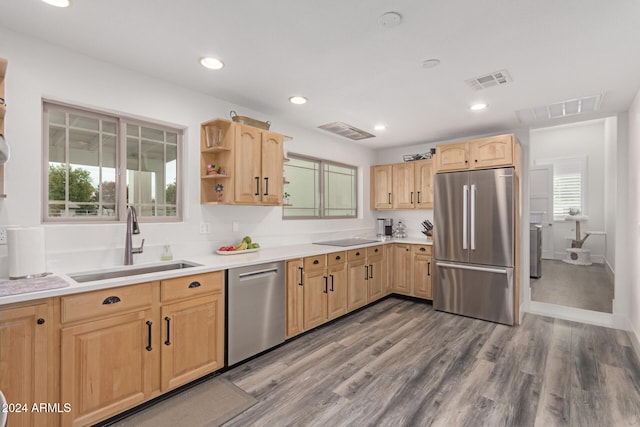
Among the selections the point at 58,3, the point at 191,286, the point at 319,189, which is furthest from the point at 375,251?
the point at 58,3

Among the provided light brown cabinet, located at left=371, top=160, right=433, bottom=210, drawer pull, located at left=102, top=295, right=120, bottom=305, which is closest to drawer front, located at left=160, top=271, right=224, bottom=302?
drawer pull, located at left=102, top=295, right=120, bottom=305

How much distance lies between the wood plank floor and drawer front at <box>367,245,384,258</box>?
3.19 feet

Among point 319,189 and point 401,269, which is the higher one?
point 319,189

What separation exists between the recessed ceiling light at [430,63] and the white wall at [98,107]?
194 cm

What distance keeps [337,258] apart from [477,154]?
85.7 inches

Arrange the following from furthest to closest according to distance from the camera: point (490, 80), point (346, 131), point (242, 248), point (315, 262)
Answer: point (346, 131)
point (315, 262)
point (242, 248)
point (490, 80)

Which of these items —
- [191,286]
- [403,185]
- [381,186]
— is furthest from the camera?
[381,186]

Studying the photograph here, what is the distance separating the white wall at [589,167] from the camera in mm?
6984

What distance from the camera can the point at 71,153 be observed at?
7.98 ft

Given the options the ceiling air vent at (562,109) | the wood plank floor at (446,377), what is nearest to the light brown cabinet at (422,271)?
the wood plank floor at (446,377)

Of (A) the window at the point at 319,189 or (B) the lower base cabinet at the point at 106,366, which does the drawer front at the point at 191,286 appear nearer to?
(B) the lower base cabinet at the point at 106,366

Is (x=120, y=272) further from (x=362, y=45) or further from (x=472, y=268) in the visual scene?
(x=472, y=268)

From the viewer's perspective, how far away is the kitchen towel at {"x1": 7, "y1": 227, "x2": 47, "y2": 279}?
75.7 inches

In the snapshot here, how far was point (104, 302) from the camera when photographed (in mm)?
1916
